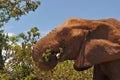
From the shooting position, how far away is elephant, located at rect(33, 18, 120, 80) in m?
6.53

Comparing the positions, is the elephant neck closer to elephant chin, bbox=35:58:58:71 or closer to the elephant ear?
the elephant ear

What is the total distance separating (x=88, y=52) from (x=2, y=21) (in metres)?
6.88

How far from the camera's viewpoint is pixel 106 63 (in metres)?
6.80

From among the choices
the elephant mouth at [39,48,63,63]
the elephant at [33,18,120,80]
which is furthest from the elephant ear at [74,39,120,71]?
the elephant mouth at [39,48,63,63]

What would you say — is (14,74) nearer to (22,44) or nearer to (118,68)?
(22,44)

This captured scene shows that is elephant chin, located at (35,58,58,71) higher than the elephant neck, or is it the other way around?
the elephant neck

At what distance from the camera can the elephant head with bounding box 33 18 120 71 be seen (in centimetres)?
652

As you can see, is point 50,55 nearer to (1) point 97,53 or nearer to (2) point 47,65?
(2) point 47,65

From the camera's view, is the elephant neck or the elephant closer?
the elephant

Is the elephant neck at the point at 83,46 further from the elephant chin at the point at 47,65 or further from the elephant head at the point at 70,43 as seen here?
the elephant chin at the point at 47,65

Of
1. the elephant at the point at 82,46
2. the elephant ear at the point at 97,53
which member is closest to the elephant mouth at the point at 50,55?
the elephant at the point at 82,46

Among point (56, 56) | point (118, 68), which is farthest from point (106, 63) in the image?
point (56, 56)

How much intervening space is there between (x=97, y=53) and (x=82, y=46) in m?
0.27

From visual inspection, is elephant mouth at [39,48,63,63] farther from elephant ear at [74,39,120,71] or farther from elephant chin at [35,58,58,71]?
elephant ear at [74,39,120,71]
